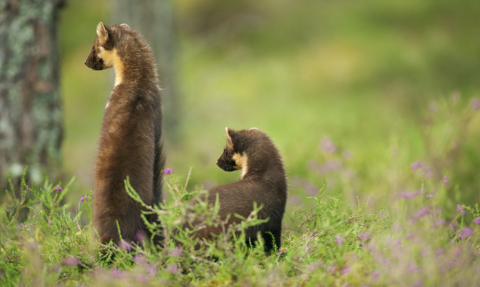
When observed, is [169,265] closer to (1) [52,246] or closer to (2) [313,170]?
(1) [52,246]

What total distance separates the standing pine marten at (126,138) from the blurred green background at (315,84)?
2606 mm

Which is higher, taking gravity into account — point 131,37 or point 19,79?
point 131,37

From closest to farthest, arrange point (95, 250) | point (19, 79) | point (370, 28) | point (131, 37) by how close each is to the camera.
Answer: point (95, 250)
point (131, 37)
point (19, 79)
point (370, 28)

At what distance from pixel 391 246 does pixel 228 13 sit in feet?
60.9

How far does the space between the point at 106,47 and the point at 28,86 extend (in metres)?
1.89

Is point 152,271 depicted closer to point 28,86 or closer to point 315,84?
point 28,86

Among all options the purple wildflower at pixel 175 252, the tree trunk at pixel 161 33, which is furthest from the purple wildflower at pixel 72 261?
the tree trunk at pixel 161 33

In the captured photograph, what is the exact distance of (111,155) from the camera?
294 centimetres

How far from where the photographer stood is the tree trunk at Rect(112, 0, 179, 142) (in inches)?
349

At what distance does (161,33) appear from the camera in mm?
9359

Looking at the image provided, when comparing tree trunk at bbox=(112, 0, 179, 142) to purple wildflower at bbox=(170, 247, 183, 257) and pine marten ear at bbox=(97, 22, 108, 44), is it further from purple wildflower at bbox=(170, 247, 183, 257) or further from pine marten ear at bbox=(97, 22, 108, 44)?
purple wildflower at bbox=(170, 247, 183, 257)

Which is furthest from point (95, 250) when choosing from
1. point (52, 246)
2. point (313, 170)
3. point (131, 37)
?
point (313, 170)

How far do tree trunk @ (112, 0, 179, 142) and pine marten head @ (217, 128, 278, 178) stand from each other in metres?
5.32

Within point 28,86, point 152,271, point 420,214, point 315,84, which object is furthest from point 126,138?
point 315,84
